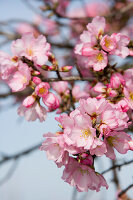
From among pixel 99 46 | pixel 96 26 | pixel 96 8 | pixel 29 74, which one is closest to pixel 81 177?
pixel 29 74

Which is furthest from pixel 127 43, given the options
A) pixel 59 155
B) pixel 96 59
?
pixel 59 155

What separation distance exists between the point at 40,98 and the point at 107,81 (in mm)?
412

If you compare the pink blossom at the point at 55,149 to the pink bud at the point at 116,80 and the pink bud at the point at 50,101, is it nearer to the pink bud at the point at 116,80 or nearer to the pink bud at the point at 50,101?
the pink bud at the point at 50,101

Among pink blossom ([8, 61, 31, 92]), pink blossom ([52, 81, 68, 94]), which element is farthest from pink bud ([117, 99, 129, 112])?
pink blossom ([52, 81, 68, 94])

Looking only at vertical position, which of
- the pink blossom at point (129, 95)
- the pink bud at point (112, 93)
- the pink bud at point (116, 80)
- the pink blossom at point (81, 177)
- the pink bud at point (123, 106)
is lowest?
the pink blossom at point (81, 177)

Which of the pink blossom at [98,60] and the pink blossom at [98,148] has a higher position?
the pink blossom at [98,60]

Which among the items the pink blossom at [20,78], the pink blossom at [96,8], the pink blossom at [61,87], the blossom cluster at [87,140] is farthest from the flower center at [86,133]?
the pink blossom at [96,8]

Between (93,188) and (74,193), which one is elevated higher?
(93,188)

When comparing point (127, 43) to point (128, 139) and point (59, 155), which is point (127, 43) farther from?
point (59, 155)

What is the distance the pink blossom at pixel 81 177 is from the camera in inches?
50.6

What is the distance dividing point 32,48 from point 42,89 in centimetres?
31

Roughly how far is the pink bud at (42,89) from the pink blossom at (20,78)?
3.2 inches

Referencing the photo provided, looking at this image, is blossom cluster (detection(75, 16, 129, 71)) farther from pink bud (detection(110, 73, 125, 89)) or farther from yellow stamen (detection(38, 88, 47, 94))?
yellow stamen (detection(38, 88, 47, 94))

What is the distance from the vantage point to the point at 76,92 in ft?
6.34
